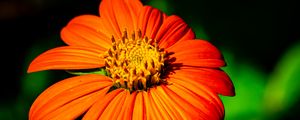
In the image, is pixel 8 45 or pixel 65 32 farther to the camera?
pixel 8 45

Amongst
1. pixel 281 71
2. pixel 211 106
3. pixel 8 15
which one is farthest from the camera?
pixel 8 15

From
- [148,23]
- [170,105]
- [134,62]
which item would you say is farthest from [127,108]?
[148,23]

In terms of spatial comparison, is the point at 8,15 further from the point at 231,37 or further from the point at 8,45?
the point at 231,37

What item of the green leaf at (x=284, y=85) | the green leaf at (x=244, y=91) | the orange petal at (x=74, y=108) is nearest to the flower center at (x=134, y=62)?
the orange petal at (x=74, y=108)

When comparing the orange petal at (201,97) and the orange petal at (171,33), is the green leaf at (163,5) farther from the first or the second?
the orange petal at (201,97)

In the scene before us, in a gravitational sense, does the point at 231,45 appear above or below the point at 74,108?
above

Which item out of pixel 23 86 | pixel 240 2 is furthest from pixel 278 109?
pixel 23 86

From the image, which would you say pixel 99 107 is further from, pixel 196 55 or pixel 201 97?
pixel 196 55
